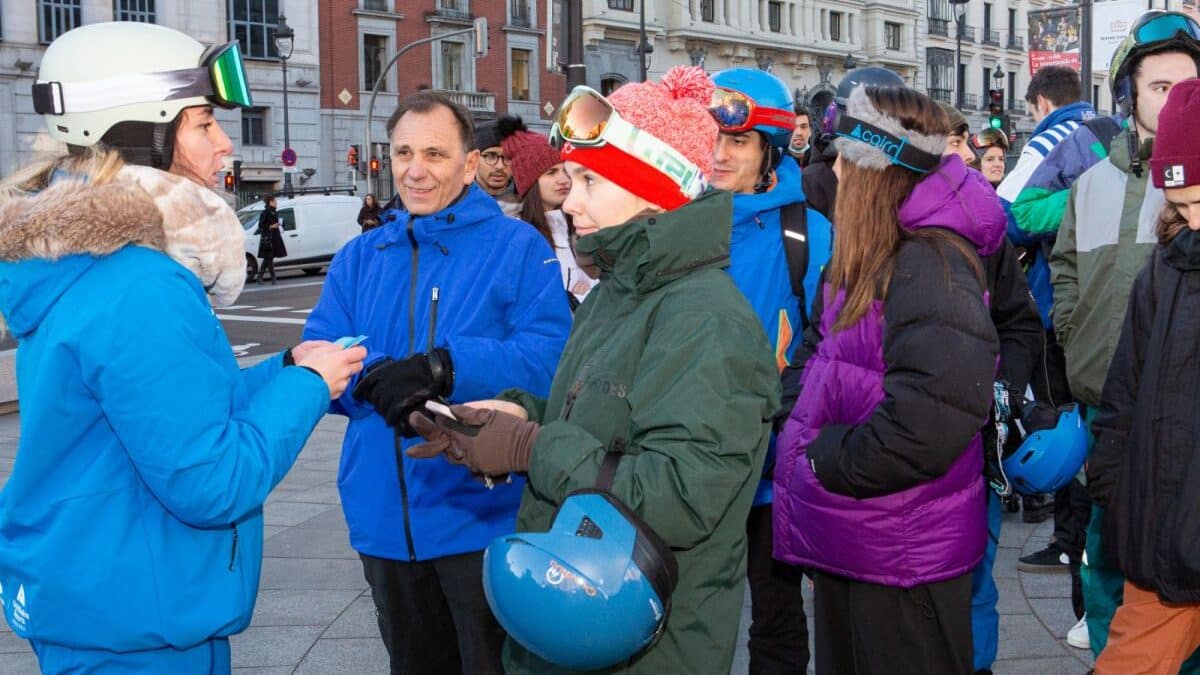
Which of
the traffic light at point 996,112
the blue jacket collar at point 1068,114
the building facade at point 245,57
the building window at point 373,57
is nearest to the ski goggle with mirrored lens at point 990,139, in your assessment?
the blue jacket collar at point 1068,114

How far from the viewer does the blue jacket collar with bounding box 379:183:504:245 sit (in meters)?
3.57

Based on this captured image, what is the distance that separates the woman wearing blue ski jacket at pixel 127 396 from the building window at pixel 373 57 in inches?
1760

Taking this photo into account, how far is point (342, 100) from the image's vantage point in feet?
144

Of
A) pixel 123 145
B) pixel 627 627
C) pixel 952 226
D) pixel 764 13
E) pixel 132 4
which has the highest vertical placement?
pixel 764 13

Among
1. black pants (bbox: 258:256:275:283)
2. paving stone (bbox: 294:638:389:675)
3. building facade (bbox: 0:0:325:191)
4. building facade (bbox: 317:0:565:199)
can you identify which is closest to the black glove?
paving stone (bbox: 294:638:389:675)

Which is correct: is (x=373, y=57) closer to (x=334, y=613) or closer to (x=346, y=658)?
(x=334, y=613)

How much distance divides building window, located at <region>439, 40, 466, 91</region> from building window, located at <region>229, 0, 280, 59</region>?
8.26 meters

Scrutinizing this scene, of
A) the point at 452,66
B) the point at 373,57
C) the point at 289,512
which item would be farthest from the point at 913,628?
the point at 452,66

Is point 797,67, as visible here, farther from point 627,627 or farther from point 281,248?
point 627,627

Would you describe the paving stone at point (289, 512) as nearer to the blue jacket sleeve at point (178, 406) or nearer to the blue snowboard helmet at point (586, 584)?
the blue jacket sleeve at point (178, 406)

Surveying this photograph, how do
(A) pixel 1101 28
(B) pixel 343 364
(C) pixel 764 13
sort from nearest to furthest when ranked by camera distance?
1. (B) pixel 343 364
2. (A) pixel 1101 28
3. (C) pixel 764 13

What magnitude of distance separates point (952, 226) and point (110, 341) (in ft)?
6.84

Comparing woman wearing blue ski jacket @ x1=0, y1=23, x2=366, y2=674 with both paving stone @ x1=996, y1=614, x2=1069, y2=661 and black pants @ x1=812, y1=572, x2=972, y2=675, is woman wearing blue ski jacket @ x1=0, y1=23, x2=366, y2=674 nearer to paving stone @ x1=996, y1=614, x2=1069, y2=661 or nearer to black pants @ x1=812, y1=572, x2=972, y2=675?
black pants @ x1=812, y1=572, x2=972, y2=675

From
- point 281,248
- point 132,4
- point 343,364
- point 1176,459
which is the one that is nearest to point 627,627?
point 343,364
